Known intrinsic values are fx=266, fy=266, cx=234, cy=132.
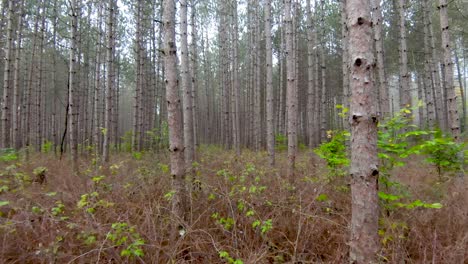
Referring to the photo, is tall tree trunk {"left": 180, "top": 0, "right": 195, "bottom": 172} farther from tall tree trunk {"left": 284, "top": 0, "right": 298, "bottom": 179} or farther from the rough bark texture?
the rough bark texture

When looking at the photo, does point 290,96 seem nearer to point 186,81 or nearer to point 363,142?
point 186,81

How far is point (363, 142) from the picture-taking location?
6.72 ft

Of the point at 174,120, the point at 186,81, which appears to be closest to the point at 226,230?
the point at 174,120

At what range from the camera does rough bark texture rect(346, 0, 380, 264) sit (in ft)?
6.69

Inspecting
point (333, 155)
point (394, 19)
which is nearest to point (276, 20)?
point (394, 19)

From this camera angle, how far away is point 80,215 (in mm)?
3391

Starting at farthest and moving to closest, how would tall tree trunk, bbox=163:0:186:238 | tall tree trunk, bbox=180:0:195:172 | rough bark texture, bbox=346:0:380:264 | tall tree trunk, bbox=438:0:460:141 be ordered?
tall tree trunk, bbox=438:0:460:141 < tall tree trunk, bbox=180:0:195:172 < tall tree trunk, bbox=163:0:186:238 < rough bark texture, bbox=346:0:380:264

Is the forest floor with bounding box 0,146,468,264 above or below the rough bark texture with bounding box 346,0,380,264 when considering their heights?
below

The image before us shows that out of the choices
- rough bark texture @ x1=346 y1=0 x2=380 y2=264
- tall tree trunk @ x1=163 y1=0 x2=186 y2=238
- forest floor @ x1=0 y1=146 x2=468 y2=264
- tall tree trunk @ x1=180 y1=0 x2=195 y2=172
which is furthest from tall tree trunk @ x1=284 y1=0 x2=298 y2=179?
rough bark texture @ x1=346 y1=0 x2=380 y2=264

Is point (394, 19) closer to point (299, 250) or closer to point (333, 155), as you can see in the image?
point (333, 155)

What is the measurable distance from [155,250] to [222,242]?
74cm

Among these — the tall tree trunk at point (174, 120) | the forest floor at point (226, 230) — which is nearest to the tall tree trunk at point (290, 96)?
the forest floor at point (226, 230)

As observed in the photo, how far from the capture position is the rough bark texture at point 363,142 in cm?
204

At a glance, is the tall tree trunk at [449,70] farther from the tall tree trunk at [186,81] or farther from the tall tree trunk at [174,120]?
the tall tree trunk at [174,120]
